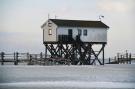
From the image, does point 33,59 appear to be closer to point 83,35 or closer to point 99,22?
point 83,35

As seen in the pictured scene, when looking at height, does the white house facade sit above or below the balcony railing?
above

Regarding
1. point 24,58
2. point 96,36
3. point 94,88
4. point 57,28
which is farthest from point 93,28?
point 94,88

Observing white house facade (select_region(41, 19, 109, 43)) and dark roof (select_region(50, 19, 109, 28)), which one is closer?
white house facade (select_region(41, 19, 109, 43))

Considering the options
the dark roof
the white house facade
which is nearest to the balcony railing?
the white house facade

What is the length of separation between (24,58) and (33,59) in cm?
125

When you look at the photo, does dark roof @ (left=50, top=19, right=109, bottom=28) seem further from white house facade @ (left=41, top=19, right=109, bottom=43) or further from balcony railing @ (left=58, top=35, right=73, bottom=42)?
balcony railing @ (left=58, top=35, right=73, bottom=42)

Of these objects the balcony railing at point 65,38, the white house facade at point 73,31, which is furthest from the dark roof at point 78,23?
the balcony railing at point 65,38

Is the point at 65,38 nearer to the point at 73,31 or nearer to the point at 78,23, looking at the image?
the point at 73,31

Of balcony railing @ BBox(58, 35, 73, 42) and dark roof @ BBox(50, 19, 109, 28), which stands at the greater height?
dark roof @ BBox(50, 19, 109, 28)

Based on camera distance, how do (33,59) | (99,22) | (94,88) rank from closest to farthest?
(94,88) < (33,59) < (99,22)

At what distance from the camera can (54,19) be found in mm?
53000

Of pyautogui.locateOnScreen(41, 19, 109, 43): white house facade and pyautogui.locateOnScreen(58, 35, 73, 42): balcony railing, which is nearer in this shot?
pyautogui.locateOnScreen(58, 35, 73, 42): balcony railing

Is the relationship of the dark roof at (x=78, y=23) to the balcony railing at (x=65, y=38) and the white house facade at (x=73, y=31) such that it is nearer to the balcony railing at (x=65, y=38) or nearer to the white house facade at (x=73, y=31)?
the white house facade at (x=73, y=31)

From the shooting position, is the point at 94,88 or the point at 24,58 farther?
the point at 24,58
